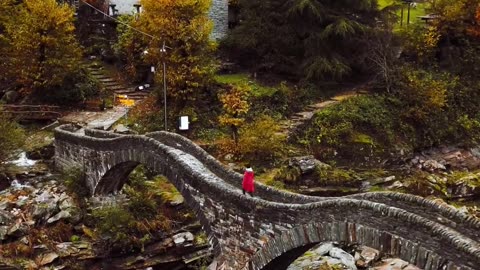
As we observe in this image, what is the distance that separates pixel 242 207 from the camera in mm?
15008

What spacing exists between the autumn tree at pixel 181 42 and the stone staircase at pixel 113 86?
3731 mm

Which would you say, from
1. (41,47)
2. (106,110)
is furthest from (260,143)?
(41,47)

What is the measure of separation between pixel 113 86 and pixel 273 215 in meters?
19.8

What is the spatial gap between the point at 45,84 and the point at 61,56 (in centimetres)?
159

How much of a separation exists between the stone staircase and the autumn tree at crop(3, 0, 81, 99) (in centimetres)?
266

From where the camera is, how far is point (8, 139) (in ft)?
72.2

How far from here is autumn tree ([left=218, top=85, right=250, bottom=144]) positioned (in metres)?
25.8

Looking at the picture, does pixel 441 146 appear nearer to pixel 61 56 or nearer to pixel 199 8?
pixel 199 8

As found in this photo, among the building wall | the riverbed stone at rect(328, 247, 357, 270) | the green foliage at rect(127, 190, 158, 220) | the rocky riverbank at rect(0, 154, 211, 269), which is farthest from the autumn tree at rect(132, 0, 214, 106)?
the riverbed stone at rect(328, 247, 357, 270)

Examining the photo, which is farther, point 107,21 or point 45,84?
point 107,21

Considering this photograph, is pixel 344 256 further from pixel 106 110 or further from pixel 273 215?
pixel 106 110

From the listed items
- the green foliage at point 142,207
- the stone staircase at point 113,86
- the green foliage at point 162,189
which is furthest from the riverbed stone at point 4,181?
the stone staircase at point 113,86

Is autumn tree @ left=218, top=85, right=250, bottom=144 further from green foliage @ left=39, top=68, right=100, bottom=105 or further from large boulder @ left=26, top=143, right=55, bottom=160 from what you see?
green foliage @ left=39, top=68, right=100, bottom=105

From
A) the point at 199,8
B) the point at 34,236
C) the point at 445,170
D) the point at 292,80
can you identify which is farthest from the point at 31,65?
the point at 445,170
